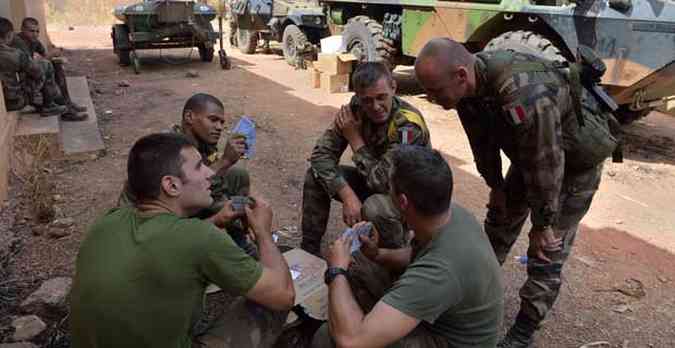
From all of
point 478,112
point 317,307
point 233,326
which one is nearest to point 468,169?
point 478,112

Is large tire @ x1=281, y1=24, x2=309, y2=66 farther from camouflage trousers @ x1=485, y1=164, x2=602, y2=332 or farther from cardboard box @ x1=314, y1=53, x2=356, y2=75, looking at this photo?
camouflage trousers @ x1=485, y1=164, x2=602, y2=332

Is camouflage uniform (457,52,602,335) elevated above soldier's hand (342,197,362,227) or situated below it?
above

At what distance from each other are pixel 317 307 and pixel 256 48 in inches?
458

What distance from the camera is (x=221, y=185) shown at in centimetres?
298

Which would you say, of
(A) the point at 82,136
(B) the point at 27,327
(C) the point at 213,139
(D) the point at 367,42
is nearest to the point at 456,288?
(C) the point at 213,139

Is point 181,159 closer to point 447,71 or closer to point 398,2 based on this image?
point 447,71

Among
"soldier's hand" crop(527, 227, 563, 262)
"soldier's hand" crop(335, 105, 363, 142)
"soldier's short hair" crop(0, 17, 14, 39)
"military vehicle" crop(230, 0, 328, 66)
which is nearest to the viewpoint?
"soldier's hand" crop(527, 227, 563, 262)

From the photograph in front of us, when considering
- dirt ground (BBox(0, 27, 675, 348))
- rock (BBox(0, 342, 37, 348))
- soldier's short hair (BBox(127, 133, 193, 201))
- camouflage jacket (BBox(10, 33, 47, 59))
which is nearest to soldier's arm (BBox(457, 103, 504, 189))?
dirt ground (BBox(0, 27, 675, 348))

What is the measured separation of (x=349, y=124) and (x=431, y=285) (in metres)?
1.49

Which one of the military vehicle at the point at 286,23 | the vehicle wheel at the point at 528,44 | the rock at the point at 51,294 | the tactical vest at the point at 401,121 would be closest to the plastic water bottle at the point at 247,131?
the tactical vest at the point at 401,121

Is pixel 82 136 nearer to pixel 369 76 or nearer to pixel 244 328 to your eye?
pixel 369 76

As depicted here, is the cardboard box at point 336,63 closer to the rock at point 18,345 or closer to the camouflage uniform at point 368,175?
the camouflage uniform at point 368,175

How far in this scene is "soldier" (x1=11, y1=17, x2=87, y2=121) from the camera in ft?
18.6

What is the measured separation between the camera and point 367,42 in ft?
26.2
